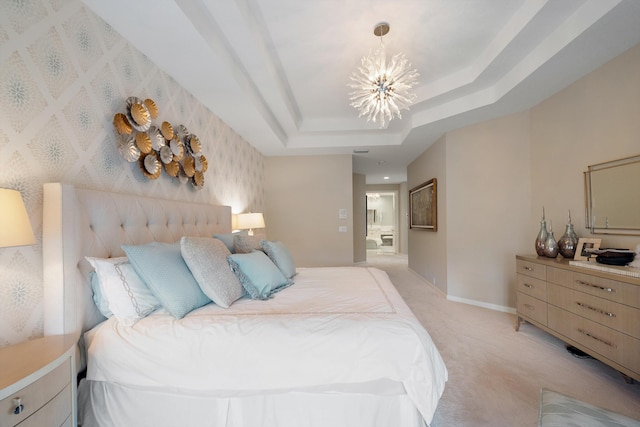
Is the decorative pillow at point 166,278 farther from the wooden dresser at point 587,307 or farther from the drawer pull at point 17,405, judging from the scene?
the wooden dresser at point 587,307

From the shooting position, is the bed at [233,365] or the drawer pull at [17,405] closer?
the drawer pull at [17,405]

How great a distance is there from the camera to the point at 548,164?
9.25ft

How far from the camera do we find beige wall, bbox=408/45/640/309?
2.10 m

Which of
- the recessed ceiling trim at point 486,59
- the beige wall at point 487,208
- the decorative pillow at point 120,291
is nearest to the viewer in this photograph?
the decorative pillow at point 120,291

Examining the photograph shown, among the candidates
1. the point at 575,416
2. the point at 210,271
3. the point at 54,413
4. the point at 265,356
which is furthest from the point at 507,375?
the point at 54,413

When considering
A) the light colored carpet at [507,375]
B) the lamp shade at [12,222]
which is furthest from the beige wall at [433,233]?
the lamp shade at [12,222]

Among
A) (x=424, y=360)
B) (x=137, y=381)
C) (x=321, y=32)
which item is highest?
(x=321, y=32)

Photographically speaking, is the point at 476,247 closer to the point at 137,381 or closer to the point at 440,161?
the point at 440,161

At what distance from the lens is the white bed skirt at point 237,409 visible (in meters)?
1.21

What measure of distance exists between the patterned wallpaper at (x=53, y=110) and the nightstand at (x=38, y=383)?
0.26 meters

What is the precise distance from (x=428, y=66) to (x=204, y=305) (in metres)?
3.09

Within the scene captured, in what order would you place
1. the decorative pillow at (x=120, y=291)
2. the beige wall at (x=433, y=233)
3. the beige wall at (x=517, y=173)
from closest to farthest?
1. the decorative pillow at (x=120, y=291)
2. the beige wall at (x=517, y=173)
3. the beige wall at (x=433, y=233)

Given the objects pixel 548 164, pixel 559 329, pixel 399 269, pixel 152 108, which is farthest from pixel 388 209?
pixel 152 108

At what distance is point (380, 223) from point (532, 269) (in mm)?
7972
